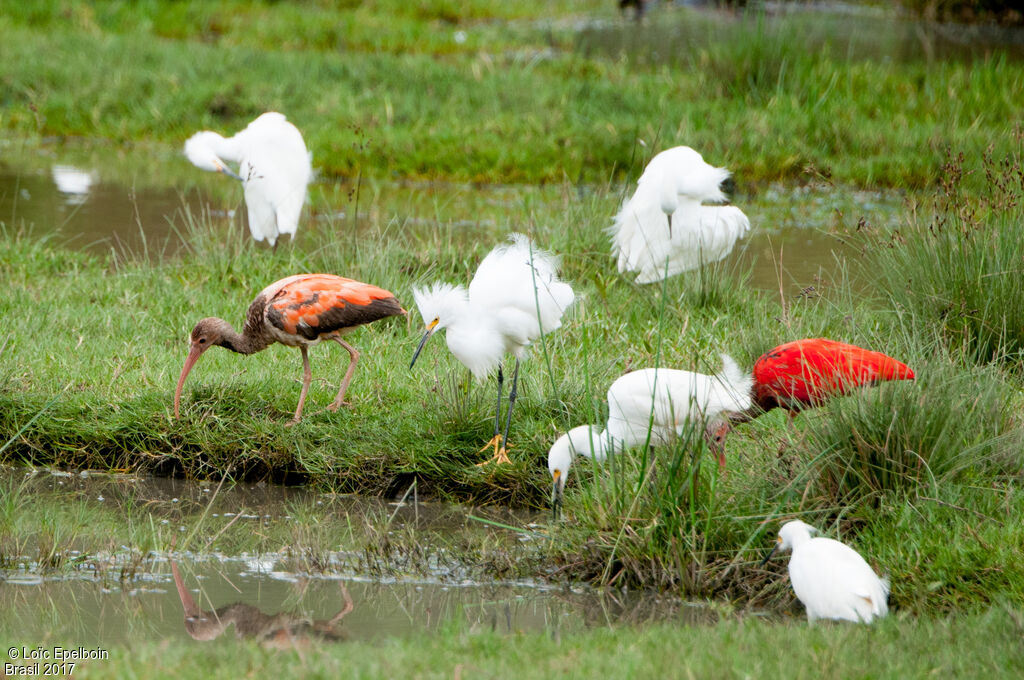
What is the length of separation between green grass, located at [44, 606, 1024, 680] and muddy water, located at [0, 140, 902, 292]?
4.79m

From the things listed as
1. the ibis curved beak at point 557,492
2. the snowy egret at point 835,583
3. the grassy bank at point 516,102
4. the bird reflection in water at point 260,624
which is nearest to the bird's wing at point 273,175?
the grassy bank at point 516,102

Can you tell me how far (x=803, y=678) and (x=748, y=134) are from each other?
8.76 meters

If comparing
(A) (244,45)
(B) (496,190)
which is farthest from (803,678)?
(A) (244,45)

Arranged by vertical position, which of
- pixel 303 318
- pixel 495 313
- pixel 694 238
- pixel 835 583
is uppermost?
pixel 495 313

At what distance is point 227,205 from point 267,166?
93 centimetres

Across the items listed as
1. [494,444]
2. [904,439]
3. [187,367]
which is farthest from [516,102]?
[904,439]

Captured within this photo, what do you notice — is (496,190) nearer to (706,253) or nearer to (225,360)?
(706,253)

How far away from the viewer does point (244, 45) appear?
15.4 m

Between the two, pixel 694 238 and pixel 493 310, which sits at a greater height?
pixel 493 310

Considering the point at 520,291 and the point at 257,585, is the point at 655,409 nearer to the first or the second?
the point at 520,291

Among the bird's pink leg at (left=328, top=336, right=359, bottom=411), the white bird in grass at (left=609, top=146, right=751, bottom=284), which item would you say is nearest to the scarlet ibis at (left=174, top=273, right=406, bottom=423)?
the bird's pink leg at (left=328, top=336, right=359, bottom=411)

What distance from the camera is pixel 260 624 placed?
4.04 m

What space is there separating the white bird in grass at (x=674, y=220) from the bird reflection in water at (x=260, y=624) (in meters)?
3.98

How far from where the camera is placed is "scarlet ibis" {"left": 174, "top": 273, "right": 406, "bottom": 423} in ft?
18.9
